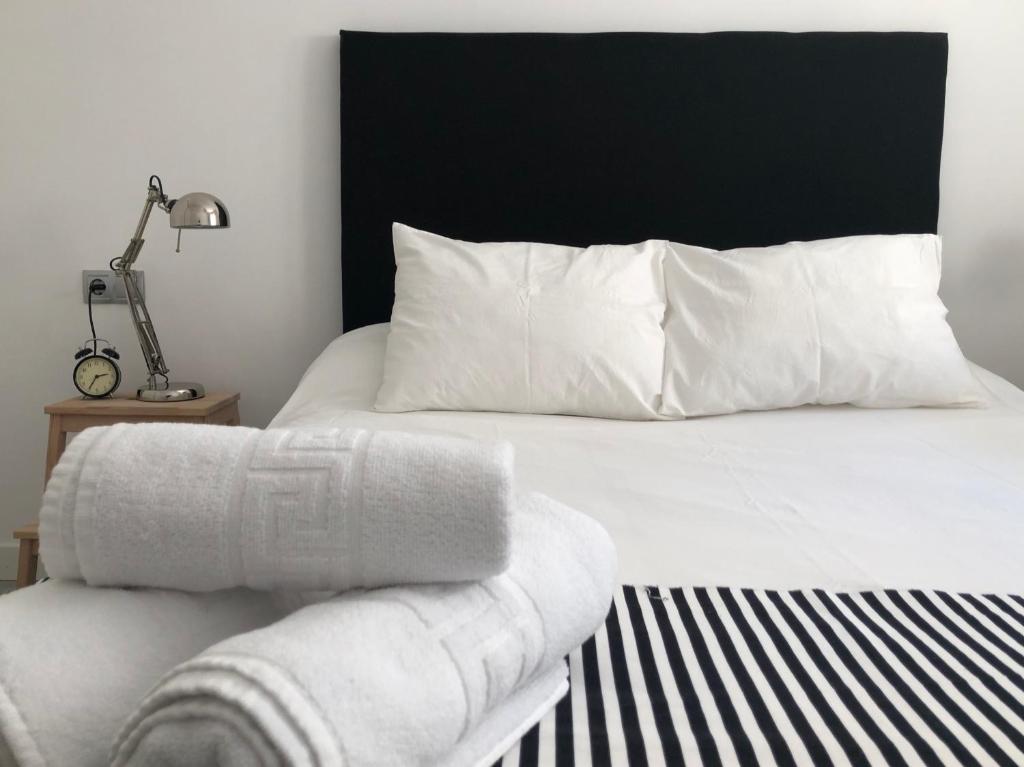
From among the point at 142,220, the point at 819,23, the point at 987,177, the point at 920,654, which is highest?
the point at 819,23

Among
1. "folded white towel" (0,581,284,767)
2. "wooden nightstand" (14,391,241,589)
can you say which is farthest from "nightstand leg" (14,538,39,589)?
"folded white towel" (0,581,284,767)

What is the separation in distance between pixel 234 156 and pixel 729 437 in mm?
1525

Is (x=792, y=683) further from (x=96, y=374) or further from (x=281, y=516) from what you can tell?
(x=96, y=374)

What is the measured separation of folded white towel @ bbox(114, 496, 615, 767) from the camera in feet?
1.72

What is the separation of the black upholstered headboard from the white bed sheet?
52 centimetres

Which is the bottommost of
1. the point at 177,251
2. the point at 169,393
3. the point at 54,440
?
the point at 54,440

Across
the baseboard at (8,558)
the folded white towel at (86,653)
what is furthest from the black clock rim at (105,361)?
the folded white towel at (86,653)

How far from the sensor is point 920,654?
0.87m

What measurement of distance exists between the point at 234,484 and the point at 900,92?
7.45 feet

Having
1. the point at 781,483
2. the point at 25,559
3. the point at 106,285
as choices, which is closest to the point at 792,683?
the point at 781,483

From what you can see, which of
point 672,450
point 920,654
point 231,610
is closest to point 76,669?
point 231,610

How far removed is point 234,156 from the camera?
2.49m

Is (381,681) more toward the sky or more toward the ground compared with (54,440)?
more toward the sky

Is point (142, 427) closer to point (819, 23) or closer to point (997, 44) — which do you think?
point (819, 23)
